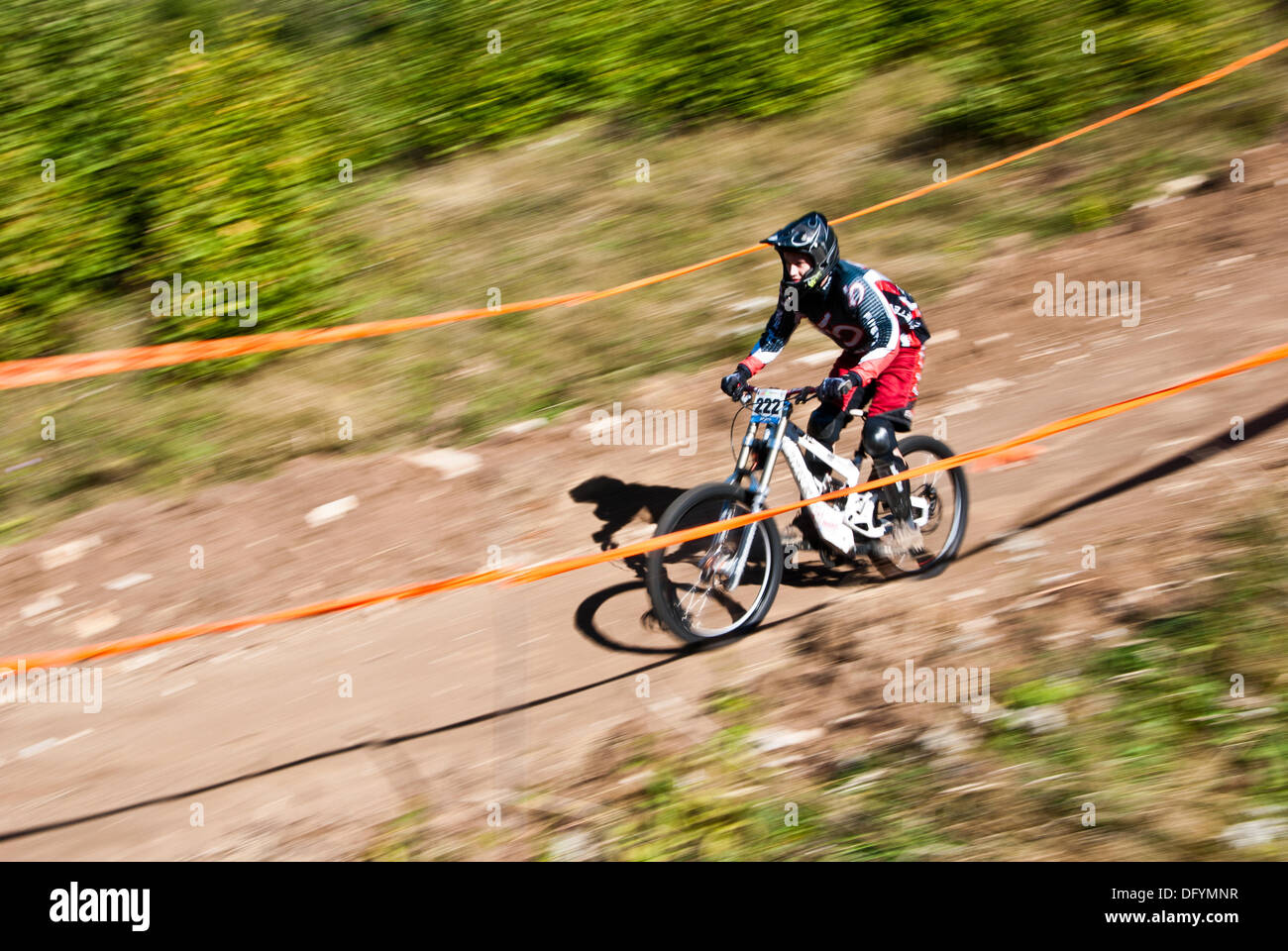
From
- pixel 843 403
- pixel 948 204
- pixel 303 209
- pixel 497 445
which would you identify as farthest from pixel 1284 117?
pixel 303 209

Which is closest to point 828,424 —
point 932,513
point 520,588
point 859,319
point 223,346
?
point 859,319

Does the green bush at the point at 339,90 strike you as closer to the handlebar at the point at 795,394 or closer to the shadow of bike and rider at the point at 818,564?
the shadow of bike and rider at the point at 818,564

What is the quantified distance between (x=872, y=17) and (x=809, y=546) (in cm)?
890

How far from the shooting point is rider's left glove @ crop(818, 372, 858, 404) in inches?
223

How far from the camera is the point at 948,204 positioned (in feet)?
35.1

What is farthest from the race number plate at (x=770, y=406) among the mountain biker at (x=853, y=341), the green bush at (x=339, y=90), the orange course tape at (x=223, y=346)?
the green bush at (x=339, y=90)

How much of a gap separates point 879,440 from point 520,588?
2.54 m

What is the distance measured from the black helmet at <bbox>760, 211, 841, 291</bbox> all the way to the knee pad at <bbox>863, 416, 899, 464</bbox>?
0.86 meters

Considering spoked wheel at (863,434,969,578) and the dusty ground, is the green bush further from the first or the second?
spoked wheel at (863,434,969,578)

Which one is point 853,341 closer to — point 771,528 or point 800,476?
point 800,476

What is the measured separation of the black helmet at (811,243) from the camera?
5711 mm

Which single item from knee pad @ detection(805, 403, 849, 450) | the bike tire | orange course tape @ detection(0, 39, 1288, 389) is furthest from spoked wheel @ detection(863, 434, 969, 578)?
orange course tape @ detection(0, 39, 1288, 389)

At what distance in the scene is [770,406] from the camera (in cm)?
580

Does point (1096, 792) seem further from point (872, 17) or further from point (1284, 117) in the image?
point (872, 17)
